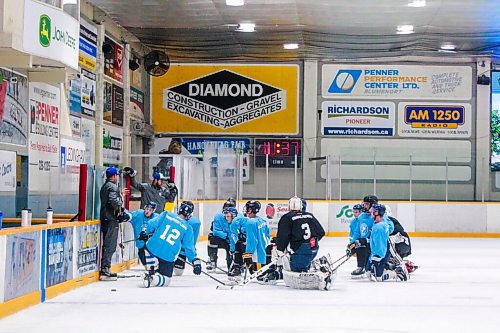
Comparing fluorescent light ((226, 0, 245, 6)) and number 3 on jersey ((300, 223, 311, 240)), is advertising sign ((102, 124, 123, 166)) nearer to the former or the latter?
fluorescent light ((226, 0, 245, 6))

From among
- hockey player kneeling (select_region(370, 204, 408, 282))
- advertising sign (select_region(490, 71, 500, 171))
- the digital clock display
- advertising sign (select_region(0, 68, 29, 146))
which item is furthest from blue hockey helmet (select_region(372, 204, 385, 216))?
advertising sign (select_region(490, 71, 500, 171))

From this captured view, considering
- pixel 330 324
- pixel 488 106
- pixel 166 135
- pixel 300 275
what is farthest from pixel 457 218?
pixel 330 324

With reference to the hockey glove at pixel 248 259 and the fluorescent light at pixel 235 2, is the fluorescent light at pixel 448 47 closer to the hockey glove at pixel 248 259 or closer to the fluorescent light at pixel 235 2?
the fluorescent light at pixel 235 2

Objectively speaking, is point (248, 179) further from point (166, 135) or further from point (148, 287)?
point (148, 287)

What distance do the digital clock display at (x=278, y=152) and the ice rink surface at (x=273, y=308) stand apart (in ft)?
45.6

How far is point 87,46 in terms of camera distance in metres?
21.9

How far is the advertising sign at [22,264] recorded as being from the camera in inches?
373

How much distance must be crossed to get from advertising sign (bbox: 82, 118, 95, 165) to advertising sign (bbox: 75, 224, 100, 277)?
28.5ft

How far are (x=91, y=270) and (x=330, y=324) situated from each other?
16.5 ft

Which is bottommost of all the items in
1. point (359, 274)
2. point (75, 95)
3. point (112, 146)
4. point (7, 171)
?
point (359, 274)

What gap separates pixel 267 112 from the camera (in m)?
31.4

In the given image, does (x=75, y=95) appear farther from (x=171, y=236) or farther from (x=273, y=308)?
(x=273, y=308)

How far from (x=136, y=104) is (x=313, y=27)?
21.4 ft

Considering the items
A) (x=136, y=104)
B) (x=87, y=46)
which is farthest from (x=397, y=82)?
(x=87, y=46)
